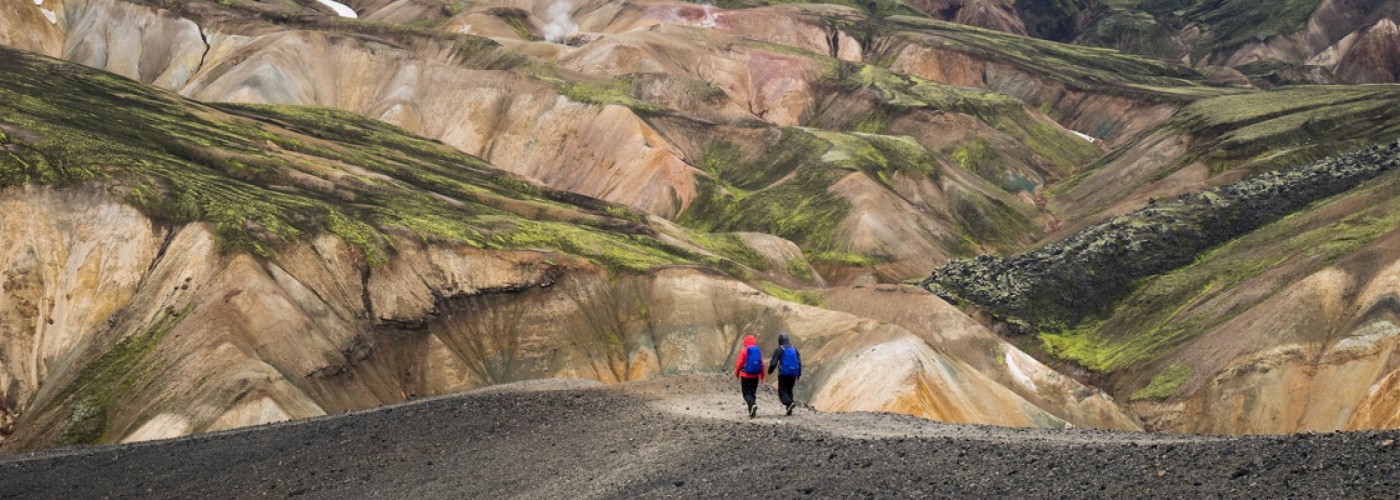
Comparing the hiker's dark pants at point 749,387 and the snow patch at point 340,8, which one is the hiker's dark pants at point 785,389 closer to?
the hiker's dark pants at point 749,387

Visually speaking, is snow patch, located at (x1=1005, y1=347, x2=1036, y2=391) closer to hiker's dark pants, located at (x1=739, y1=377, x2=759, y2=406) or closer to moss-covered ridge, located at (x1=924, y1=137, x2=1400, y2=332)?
moss-covered ridge, located at (x1=924, y1=137, x2=1400, y2=332)

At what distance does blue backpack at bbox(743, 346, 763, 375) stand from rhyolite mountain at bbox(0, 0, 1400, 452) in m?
22.4

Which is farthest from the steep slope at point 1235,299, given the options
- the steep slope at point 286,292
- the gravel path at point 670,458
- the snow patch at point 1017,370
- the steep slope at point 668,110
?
the gravel path at point 670,458

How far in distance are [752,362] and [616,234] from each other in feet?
180

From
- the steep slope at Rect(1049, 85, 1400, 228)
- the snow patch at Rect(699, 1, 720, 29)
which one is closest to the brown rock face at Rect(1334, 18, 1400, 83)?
the steep slope at Rect(1049, 85, 1400, 228)

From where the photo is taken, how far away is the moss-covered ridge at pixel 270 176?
185ft

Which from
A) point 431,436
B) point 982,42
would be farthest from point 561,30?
point 431,436

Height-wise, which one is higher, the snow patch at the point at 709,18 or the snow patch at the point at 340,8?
the snow patch at the point at 709,18

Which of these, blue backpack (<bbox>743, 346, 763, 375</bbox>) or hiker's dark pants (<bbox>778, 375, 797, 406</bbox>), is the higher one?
blue backpack (<bbox>743, 346, 763, 375</bbox>)

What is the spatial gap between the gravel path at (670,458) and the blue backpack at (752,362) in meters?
1.01

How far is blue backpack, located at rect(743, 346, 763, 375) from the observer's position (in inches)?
1001

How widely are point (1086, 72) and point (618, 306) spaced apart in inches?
5150

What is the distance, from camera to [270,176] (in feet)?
229

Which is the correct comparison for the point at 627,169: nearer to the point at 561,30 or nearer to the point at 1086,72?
the point at 561,30
